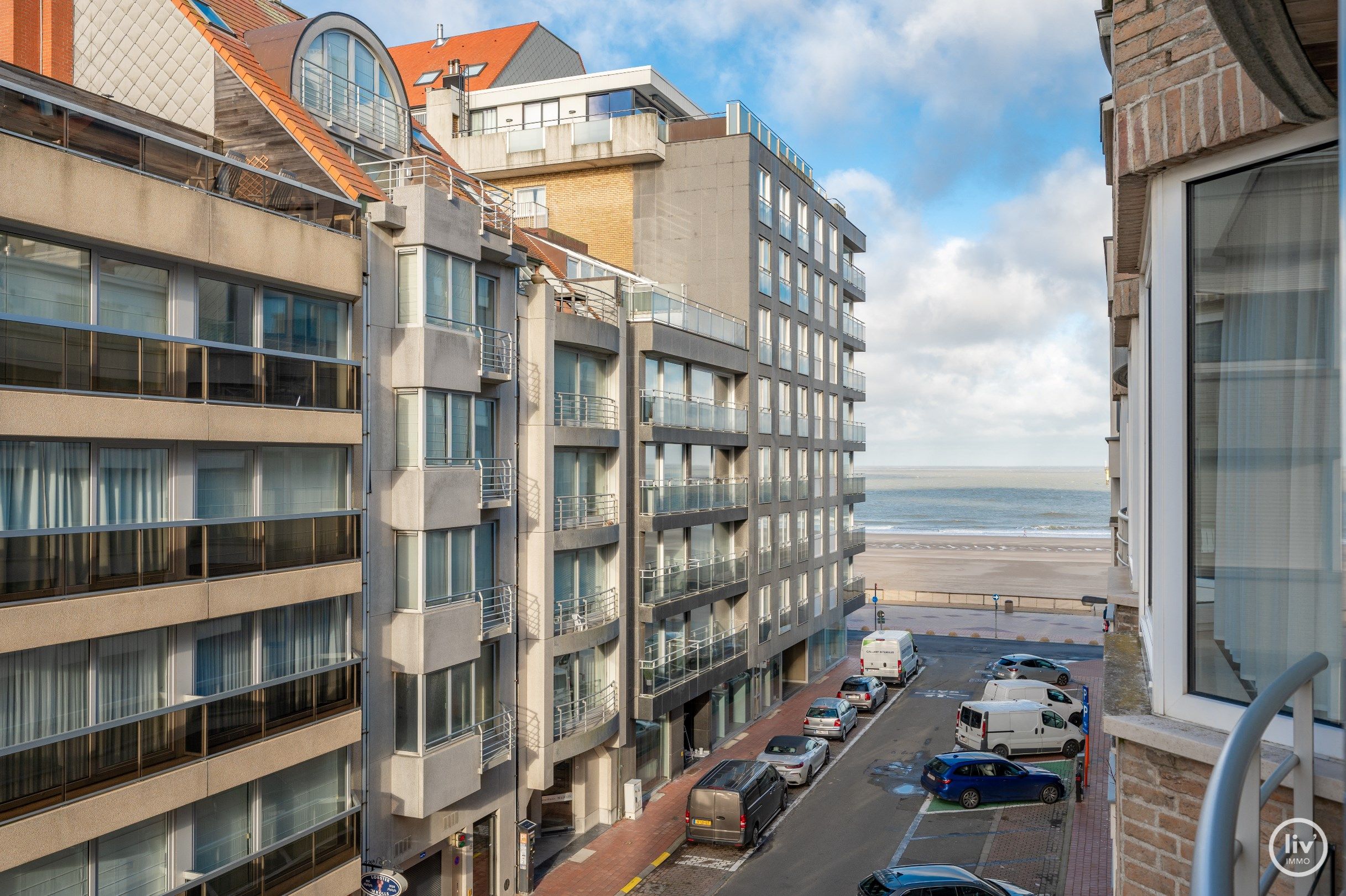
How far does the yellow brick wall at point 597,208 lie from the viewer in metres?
39.2

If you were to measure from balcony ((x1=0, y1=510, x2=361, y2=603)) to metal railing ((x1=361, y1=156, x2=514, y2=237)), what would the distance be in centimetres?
679

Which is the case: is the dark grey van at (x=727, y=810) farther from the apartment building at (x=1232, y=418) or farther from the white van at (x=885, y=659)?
the apartment building at (x=1232, y=418)

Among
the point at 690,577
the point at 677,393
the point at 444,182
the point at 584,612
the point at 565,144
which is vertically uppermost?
the point at 565,144

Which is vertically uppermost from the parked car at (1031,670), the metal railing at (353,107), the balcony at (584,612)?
the metal railing at (353,107)

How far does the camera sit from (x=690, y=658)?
31.9m

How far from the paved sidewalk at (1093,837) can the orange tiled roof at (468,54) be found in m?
37.1

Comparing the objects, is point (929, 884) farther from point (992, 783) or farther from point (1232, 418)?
point (1232, 418)

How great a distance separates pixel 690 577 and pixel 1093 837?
13.5 metres

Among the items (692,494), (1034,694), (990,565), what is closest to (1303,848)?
(692,494)

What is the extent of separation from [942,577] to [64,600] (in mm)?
83366

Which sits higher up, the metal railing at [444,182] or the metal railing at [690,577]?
the metal railing at [444,182]

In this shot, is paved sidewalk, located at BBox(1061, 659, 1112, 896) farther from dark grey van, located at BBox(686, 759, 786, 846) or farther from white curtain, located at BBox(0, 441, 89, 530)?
white curtain, located at BBox(0, 441, 89, 530)

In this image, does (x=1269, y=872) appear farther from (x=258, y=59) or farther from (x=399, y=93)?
A: (x=399, y=93)

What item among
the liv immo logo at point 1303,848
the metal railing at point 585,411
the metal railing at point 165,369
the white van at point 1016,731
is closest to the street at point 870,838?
the white van at point 1016,731
